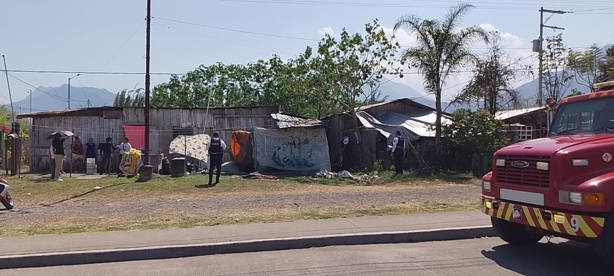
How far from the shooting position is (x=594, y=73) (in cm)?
3519

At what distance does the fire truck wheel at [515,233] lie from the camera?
907 cm

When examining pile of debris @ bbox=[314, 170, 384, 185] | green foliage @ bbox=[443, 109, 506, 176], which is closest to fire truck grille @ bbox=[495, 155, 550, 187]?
pile of debris @ bbox=[314, 170, 384, 185]

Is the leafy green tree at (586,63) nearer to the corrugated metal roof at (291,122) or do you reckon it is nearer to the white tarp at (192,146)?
the corrugated metal roof at (291,122)

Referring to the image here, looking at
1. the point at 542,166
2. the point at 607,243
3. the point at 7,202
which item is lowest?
the point at 7,202

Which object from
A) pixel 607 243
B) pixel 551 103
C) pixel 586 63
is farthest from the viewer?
pixel 586 63

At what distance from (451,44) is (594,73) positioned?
14.1 m

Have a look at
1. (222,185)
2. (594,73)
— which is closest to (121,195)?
(222,185)

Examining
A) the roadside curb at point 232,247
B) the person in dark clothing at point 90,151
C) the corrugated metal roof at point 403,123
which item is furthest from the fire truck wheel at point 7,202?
the corrugated metal roof at point 403,123

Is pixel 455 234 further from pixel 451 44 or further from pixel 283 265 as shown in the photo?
pixel 451 44

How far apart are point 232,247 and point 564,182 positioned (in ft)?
15.6

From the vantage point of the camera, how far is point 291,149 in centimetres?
2559

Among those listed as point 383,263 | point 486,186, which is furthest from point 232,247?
point 486,186

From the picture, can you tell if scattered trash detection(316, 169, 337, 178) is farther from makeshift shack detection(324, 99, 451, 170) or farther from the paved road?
the paved road

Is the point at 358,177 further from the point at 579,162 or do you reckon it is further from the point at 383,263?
the point at 579,162
